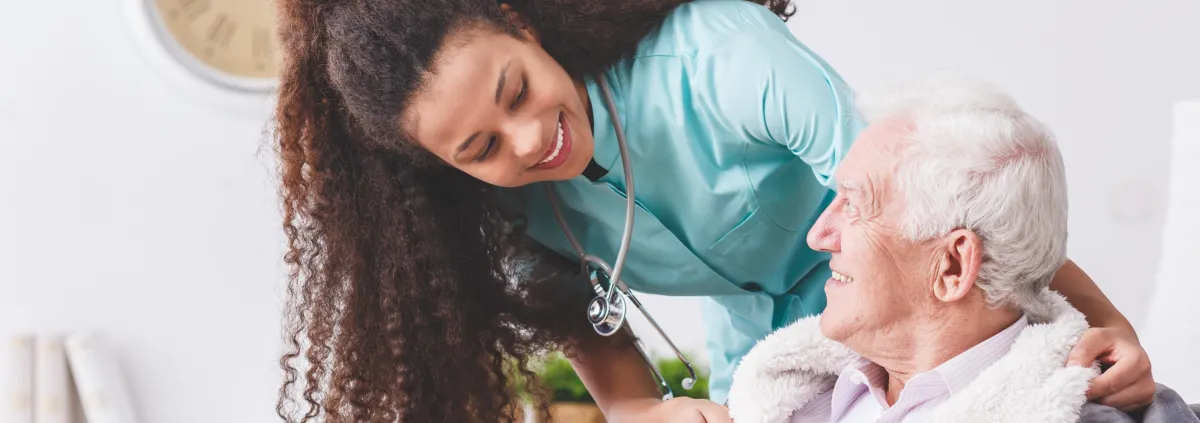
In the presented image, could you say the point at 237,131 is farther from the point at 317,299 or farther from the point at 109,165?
the point at 317,299

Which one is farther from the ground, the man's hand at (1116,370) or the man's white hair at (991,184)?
the man's white hair at (991,184)

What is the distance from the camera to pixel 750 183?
136 cm

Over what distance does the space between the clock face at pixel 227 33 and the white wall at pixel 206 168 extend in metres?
0.10

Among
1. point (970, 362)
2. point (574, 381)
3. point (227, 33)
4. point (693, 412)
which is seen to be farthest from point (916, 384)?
point (227, 33)

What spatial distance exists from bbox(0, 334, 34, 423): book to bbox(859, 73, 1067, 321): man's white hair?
225 centimetres

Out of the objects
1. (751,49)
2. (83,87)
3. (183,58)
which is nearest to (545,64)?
(751,49)

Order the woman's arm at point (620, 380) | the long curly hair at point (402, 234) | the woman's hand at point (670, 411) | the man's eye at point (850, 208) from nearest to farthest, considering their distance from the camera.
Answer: the man's eye at point (850, 208), the long curly hair at point (402, 234), the woman's hand at point (670, 411), the woman's arm at point (620, 380)

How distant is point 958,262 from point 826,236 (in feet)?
0.47

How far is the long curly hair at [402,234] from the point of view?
1.20m

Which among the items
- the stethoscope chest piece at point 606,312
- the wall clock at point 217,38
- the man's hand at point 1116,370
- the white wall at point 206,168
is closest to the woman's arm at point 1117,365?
the man's hand at point 1116,370

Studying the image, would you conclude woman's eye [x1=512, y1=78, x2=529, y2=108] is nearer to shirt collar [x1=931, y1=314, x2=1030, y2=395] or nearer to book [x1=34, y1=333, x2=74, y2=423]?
shirt collar [x1=931, y1=314, x2=1030, y2=395]

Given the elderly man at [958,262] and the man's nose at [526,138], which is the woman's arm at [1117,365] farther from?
the man's nose at [526,138]

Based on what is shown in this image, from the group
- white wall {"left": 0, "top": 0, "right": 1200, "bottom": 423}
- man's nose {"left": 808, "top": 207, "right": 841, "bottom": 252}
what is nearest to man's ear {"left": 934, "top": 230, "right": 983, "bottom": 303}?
man's nose {"left": 808, "top": 207, "right": 841, "bottom": 252}

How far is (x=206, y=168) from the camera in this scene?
2766 mm
